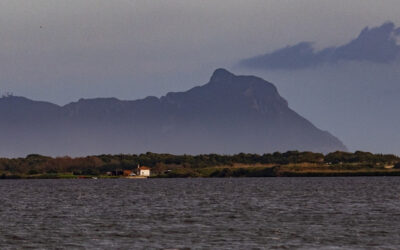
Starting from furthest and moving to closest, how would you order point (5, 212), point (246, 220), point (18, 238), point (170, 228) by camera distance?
point (5, 212)
point (246, 220)
point (170, 228)
point (18, 238)

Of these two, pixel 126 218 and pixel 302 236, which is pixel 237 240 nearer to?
pixel 302 236

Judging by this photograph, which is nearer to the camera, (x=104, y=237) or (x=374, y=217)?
(x=104, y=237)

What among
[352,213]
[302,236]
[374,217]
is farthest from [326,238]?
[352,213]

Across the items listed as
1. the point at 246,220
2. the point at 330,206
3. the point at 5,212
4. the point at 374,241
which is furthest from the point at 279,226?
the point at 5,212

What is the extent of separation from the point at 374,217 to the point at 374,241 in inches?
862

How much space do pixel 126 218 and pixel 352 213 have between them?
83.7 ft

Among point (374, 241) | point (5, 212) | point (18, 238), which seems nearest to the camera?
point (374, 241)

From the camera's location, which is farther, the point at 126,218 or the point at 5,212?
the point at 5,212

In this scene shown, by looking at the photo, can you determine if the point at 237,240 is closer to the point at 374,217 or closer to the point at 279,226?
the point at 279,226

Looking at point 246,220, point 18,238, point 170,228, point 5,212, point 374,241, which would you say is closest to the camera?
point 374,241

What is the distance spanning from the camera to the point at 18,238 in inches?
2415

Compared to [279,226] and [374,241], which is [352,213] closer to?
[279,226]

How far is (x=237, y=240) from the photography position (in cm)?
5841

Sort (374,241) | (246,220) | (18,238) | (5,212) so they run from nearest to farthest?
(374,241)
(18,238)
(246,220)
(5,212)
